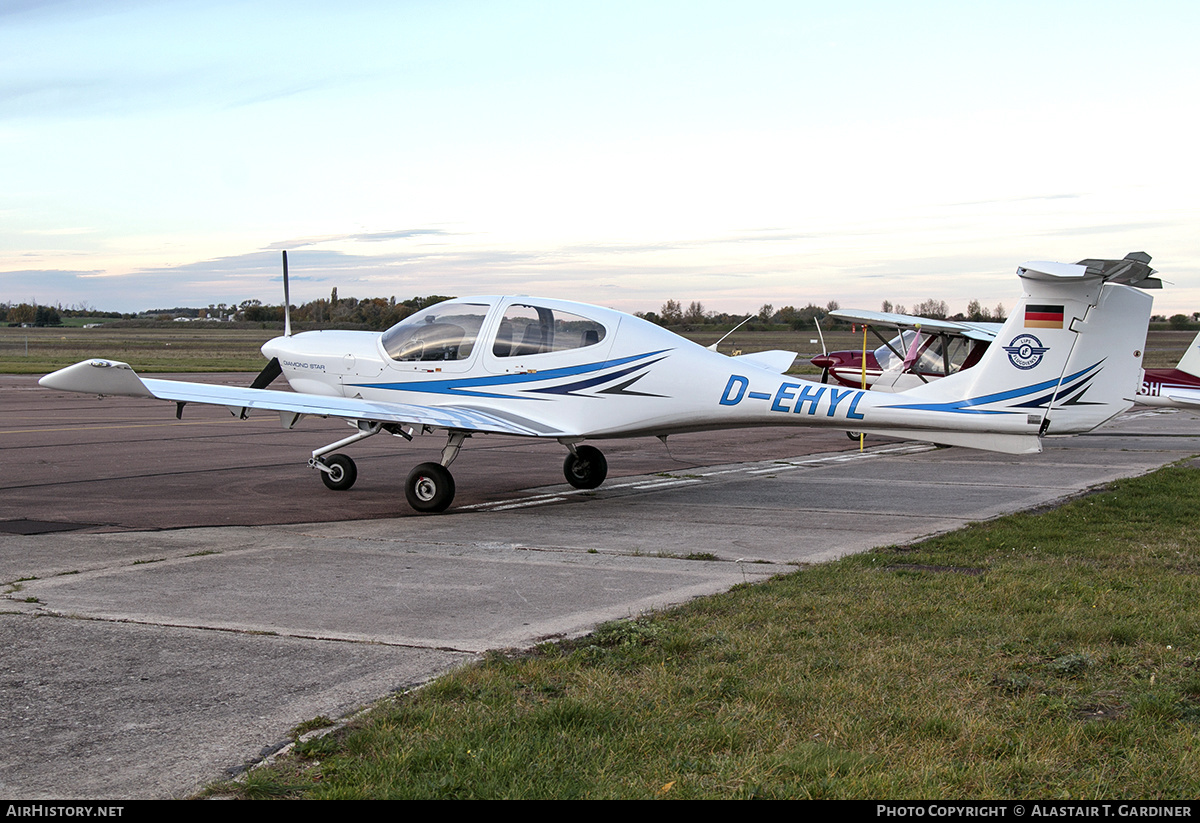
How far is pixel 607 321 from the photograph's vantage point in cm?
1217

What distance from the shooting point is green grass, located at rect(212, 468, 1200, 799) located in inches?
153

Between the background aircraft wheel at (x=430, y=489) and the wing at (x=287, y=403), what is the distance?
527 mm

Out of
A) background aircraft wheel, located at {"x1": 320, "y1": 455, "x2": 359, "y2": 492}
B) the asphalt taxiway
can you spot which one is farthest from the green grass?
background aircraft wheel, located at {"x1": 320, "y1": 455, "x2": 359, "y2": 492}

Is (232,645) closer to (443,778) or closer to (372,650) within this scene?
(372,650)

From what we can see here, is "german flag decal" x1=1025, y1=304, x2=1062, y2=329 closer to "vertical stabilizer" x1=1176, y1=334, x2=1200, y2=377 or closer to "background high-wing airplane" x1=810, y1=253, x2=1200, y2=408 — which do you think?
"background high-wing airplane" x1=810, y1=253, x2=1200, y2=408

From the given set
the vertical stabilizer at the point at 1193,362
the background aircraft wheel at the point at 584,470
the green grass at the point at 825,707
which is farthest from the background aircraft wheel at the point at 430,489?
the vertical stabilizer at the point at 1193,362

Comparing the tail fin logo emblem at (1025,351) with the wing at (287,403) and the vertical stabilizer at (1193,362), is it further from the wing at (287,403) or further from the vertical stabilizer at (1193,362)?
the vertical stabilizer at (1193,362)

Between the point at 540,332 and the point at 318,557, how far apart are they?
14.8 ft

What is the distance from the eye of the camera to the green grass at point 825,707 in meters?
3.88

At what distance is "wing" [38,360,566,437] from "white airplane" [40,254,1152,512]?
2 centimetres

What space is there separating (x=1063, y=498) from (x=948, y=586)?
635cm

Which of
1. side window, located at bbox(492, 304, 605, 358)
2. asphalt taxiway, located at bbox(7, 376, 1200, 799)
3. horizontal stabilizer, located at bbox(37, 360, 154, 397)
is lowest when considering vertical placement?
asphalt taxiway, located at bbox(7, 376, 1200, 799)

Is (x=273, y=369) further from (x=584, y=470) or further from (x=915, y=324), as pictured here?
(x=915, y=324)

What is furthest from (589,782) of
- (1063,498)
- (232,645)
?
(1063,498)
